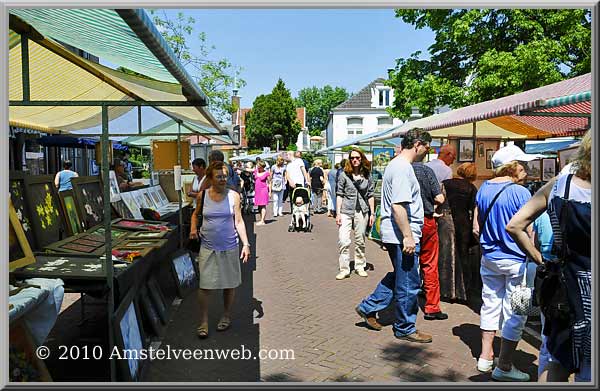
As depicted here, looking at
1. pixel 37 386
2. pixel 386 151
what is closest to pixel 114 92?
pixel 37 386

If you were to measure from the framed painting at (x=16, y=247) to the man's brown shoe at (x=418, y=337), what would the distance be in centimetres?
329

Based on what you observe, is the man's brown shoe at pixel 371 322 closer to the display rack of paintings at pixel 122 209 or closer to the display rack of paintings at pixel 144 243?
the display rack of paintings at pixel 144 243

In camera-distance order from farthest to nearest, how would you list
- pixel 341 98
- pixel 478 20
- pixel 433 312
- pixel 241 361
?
pixel 341 98 → pixel 478 20 → pixel 433 312 → pixel 241 361

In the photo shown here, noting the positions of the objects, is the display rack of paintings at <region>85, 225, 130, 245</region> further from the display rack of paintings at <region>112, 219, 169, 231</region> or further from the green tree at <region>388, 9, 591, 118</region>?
the green tree at <region>388, 9, 591, 118</region>

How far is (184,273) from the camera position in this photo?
707cm

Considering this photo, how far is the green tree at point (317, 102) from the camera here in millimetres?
108750

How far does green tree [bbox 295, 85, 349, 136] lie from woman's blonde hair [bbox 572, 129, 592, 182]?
→ 10585cm

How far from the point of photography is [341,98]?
108 m

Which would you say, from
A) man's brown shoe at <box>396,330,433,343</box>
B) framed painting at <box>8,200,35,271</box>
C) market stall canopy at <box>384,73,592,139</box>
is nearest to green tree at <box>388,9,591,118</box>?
market stall canopy at <box>384,73,592,139</box>

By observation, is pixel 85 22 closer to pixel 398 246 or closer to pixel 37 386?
pixel 37 386

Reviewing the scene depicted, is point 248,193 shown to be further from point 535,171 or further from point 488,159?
point 535,171

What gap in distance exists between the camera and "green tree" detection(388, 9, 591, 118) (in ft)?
59.0

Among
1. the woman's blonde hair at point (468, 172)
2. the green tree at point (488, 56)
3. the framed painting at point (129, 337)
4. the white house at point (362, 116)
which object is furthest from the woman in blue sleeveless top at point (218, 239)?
the white house at point (362, 116)

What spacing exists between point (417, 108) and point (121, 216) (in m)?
15.4
